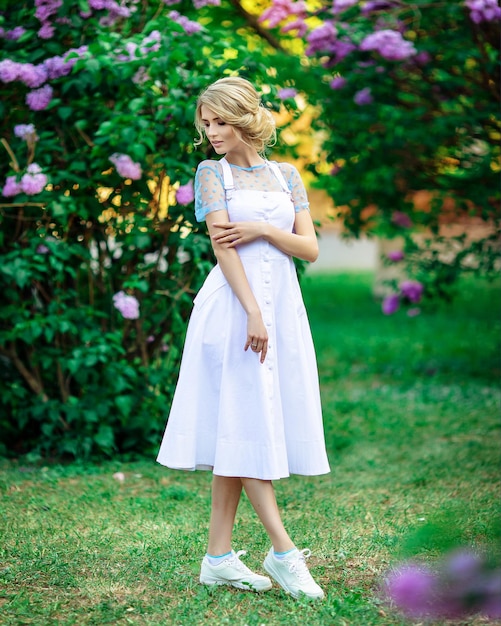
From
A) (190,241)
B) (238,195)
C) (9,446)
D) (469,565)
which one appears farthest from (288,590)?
(9,446)

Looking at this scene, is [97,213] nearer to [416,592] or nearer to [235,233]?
[235,233]

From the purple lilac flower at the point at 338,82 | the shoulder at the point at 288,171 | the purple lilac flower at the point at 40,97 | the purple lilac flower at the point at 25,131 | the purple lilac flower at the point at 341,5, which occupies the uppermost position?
the shoulder at the point at 288,171

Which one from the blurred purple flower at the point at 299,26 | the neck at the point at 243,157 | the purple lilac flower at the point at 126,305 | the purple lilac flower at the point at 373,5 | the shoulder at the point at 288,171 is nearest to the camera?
the neck at the point at 243,157

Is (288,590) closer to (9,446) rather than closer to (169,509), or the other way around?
(169,509)

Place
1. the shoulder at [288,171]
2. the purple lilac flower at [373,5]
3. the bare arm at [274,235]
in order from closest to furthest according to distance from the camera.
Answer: the bare arm at [274,235] → the shoulder at [288,171] → the purple lilac flower at [373,5]

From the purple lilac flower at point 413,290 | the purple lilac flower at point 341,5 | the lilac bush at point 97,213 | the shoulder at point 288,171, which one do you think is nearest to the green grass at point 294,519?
the lilac bush at point 97,213

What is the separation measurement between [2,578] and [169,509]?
106cm

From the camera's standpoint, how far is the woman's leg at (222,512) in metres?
2.88

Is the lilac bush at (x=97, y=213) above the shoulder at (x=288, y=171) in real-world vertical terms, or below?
below

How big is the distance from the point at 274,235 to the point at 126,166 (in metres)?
1.60

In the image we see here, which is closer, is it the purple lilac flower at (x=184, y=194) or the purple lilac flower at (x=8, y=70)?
the purple lilac flower at (x=8, y=70)

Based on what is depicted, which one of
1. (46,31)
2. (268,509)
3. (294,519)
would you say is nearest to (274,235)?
(268,509)

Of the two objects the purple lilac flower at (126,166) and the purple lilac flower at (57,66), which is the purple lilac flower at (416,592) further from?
the purple lilac flower at (57,66)

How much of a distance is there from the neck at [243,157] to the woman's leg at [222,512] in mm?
1057
